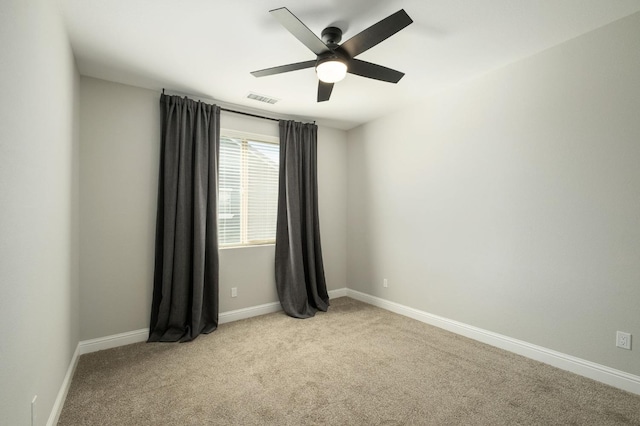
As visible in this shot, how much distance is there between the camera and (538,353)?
251cm

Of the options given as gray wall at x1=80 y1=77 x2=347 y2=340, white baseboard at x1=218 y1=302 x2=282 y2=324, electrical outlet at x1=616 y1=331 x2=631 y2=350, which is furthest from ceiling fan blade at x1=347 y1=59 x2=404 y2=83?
white baseboard at x1=218 y1=302 x2=282 y2=324

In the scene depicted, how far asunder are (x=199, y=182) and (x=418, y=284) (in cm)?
280

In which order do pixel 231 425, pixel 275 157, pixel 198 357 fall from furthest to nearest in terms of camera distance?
pixel 275 157
pixel 198 357
pixel 231 425

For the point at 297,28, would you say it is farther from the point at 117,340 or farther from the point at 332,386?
the point at 117,340

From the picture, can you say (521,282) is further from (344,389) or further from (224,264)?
(224,264)

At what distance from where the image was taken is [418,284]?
3559mm

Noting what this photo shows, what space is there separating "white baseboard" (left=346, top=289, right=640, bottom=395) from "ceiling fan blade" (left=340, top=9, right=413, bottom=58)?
2.77 m

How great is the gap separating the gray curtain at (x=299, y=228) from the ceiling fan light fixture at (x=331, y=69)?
1.76m

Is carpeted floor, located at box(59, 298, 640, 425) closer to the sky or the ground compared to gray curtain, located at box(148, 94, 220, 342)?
closer to the ground

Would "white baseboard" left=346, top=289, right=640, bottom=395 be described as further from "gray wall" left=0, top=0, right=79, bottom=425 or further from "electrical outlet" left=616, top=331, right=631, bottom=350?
"gray wall" left=0, top=0, right=79, bottom=425

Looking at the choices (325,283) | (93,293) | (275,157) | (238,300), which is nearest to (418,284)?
(325,283)

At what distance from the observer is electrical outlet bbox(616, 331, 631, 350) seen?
208cm

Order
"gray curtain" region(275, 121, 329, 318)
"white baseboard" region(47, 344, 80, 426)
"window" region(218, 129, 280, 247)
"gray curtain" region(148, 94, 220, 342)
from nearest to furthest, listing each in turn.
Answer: "white baseboard" region(47, 344, 80, 426), "gray curtain" region(148, 94, 220, 342), "window" region(218, 129, 280, 247), "gray curtain" region(275, 121, 329, 318)

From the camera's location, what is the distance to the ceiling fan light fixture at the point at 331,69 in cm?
209
